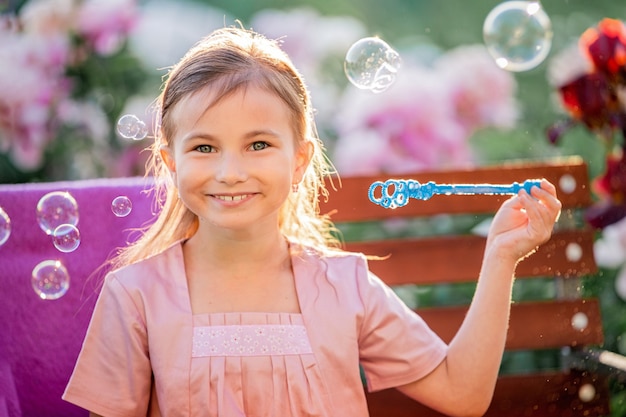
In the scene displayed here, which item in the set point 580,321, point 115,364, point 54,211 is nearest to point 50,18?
point 54,211

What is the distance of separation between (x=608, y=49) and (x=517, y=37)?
0.36 metres

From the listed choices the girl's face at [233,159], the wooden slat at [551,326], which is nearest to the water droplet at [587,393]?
the wooden slat at [551,326]

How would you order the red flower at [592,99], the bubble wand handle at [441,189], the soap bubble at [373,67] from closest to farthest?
1. the bubble wand handle at [441,189]
2. the soap bubble at [373,67]
3. the red flower at [592,99]

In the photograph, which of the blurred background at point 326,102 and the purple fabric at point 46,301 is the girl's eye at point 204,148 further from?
the blurred background at point 326,102

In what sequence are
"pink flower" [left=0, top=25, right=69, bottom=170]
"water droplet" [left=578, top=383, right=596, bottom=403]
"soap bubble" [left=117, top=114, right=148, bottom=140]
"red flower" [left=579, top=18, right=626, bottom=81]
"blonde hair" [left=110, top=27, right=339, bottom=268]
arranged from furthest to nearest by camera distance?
"pink flower" [left=0, top=25, right=69, bottom=170] < "red flower" [left=579, top=18, right=626, bottom=81] < "water droplet" [left=578, top=383, right=596, bottom=403] < "soap bubble" [left=117, top=114, right=148, bottom=140] < "blonde hair" [left=110, top=27, right=339, bottom=268]

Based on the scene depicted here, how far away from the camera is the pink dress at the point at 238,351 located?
178cm

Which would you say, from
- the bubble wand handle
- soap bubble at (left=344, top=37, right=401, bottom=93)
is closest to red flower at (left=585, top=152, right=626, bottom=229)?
soap bubble at (left=344, top=37, right=401, bottom=93)

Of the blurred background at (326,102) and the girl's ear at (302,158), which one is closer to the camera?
the girl's ear at (302,158)

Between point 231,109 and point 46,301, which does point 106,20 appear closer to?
point 46,301

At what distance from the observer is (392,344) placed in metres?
1.89

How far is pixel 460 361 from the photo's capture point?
1.86m

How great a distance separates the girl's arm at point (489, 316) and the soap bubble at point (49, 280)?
25.9 inches

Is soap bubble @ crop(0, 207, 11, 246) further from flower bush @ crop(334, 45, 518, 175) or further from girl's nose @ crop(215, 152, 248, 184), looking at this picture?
flower bush @ crop(334, 45, 518, 175)

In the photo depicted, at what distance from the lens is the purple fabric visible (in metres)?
2.03
